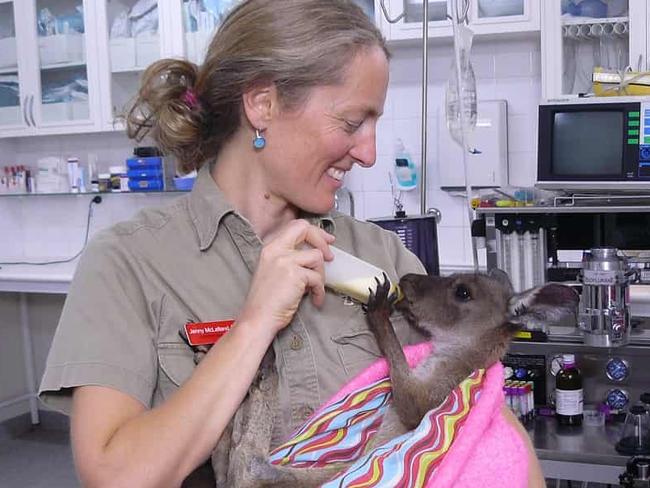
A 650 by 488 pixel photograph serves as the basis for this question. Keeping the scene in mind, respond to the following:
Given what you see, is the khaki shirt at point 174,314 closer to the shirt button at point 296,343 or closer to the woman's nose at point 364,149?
the shirt button at point 296,343

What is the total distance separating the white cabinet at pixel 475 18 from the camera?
3555mm

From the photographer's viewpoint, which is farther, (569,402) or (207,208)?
(569,402)

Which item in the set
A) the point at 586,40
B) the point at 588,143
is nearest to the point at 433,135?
the point at 586,40

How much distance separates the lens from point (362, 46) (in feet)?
4.41

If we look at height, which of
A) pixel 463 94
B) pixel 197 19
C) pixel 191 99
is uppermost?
pixel 197 19

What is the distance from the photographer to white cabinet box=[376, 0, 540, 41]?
3.55 m

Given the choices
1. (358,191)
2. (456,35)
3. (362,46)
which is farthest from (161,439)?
(358,191)

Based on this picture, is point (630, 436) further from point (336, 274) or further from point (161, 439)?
point (161, 439)

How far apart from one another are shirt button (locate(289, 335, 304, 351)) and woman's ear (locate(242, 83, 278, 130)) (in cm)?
37

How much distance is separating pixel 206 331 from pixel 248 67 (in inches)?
17.8

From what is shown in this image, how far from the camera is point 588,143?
9.18ft

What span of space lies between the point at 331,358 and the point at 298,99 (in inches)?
18.0

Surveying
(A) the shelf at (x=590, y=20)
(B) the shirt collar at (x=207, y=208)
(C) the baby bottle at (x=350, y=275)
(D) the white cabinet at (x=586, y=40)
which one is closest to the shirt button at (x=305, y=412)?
(C) the baby bottle at (x=350, y=275)

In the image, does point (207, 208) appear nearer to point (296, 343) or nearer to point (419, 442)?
point (296, 343)
